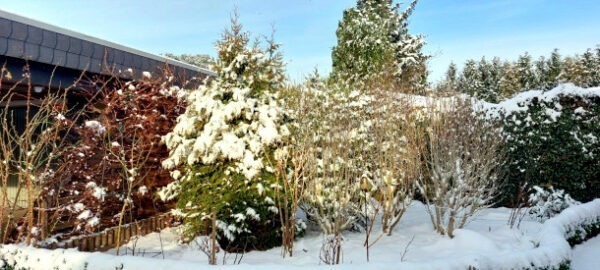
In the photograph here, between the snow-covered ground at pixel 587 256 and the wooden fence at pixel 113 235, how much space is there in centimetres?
740

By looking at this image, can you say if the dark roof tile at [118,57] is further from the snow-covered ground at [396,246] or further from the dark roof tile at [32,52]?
the snow-covered ground at [396,246]

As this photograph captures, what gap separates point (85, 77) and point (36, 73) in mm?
1423

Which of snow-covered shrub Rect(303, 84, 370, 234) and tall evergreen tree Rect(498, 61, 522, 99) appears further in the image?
tall evergreen tree Rect(498, 61, 522, 99)

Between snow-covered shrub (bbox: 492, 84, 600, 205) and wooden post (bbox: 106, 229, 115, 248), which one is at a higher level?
snow-covered shrub (bbox: 492, 84, 600, 205)

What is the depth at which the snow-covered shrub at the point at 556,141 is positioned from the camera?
32.7 ft

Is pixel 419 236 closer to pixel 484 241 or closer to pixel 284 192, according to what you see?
pixel 484 241

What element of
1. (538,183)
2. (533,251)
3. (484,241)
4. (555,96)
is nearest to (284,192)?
(484,241)

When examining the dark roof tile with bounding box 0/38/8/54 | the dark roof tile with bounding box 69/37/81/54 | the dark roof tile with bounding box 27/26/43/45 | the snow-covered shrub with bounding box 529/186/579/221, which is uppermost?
the dark roof tile with bounding box 69/37/81/54

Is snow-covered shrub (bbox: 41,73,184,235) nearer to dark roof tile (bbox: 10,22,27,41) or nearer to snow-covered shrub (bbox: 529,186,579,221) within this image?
dark roof tile (bbox: 10,22,27,41)

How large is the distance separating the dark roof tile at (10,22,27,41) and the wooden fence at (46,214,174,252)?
139 inches

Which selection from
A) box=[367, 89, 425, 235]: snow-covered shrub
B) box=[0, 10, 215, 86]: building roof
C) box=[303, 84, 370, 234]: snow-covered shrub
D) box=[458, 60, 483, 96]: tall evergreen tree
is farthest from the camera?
box=[458, 60, 483, 96]: tall evergreen tree

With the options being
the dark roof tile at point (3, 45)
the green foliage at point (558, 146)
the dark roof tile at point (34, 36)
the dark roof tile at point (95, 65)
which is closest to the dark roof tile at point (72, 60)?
the dark roof tile at point (95, 65)

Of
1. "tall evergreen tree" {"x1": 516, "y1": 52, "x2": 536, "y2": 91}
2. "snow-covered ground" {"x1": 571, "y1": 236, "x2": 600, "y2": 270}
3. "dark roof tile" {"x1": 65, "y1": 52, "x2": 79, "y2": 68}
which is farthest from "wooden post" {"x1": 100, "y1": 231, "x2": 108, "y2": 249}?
"tall evergreen tree" {"x1": 516, "y1": 52, "x2": 536, "y2": 91}

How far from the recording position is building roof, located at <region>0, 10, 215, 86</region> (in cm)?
706
